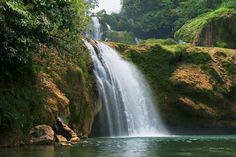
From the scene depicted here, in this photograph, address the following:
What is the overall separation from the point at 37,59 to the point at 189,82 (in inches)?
605

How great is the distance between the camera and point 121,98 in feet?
103

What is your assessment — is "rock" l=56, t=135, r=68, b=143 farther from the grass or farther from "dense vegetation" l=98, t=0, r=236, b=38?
"dense vegetation" l=98, t=0, r=236, b=38

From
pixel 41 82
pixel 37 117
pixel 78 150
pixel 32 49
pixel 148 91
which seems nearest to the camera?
pixel 78 150

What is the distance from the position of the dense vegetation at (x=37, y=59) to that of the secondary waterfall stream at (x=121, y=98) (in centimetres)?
397

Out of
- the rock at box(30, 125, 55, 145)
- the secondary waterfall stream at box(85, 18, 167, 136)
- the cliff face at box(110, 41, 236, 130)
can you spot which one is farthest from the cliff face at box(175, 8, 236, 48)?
the rock at box(30, 125, 55, 145)

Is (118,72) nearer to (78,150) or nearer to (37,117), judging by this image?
(37,117)

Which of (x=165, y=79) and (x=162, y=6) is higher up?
(x=162, y=6)

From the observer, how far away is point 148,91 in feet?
116

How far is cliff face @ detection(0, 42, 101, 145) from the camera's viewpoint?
20.3m

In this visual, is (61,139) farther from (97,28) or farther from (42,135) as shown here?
(97,28)

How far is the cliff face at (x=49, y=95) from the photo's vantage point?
20266 mm

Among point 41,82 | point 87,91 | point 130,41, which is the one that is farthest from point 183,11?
point 41,82

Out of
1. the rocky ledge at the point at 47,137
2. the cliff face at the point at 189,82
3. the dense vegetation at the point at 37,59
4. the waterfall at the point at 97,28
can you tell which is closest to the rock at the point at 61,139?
the rocky ledge at the point at 47,137

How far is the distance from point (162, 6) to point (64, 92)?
53294 mm
